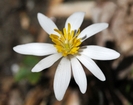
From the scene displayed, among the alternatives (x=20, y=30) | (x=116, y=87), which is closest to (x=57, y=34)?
(x=116, y=87)

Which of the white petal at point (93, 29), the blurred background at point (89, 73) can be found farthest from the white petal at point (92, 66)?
the blurred background at point (89, 73)

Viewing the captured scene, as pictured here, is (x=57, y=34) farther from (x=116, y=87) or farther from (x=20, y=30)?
(x=20, y=30)

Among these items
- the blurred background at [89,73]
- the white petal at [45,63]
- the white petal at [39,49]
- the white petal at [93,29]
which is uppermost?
the white petal at [39,49]

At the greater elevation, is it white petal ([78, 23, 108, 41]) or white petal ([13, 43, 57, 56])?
white petal ([13, 43, 57, 56])

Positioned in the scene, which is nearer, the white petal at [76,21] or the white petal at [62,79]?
the white petal at [62,79]

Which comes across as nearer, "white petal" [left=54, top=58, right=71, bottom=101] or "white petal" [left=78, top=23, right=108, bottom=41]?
"white petal" [left=54, top=58, right=71, bottom=101]

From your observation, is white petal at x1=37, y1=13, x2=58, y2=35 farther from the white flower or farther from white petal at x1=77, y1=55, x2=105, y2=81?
white petal at x1=77, y1=55, x2=105, y2=81

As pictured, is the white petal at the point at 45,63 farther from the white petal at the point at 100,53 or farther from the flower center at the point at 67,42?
the white petal at the point at 100,53

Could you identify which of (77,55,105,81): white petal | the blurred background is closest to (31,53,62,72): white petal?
(77,55,105,81): white petal
